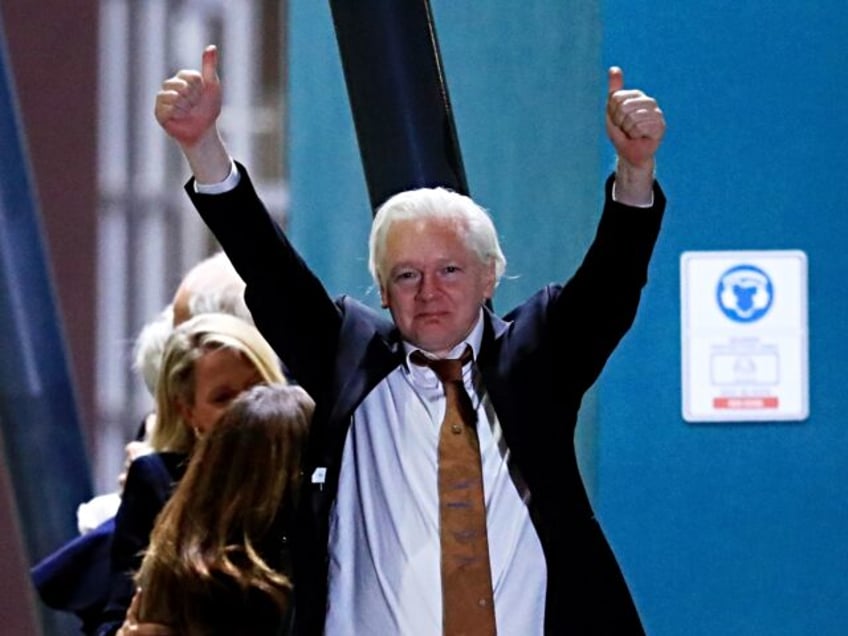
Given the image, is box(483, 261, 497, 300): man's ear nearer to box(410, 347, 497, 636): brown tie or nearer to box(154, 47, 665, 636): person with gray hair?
box(154, 47, 665, 636): person with gray hair

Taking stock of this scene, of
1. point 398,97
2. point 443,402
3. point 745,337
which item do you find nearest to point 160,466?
point 398,97

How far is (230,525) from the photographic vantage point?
296 centimetres

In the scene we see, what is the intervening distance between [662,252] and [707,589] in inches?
22.2

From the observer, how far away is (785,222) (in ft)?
11.5

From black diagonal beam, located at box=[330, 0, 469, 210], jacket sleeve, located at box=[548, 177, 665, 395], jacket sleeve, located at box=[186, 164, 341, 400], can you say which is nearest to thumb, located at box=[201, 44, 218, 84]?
jacket sleeve, located at box=[186, 164, 341, 400]

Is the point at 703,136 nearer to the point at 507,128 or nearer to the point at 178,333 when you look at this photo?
the point at 507,128

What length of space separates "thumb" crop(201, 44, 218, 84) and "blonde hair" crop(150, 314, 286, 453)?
→ 83cm

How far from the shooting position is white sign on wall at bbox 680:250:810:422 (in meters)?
3.49

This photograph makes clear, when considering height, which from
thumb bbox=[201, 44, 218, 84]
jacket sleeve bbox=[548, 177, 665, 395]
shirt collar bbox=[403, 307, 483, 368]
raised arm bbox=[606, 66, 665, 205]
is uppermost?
thumb bbox=[201, 44, 218, 84]

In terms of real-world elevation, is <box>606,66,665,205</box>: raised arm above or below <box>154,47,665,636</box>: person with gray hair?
above

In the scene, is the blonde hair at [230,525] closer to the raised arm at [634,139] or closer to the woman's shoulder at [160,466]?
the woman's shoulder at [160,466]

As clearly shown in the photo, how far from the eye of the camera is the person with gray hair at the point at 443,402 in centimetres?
264

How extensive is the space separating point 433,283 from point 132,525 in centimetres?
89

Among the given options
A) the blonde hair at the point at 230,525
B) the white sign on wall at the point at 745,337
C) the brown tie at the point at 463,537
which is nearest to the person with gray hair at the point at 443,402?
the brown tie at the point at 463,537
